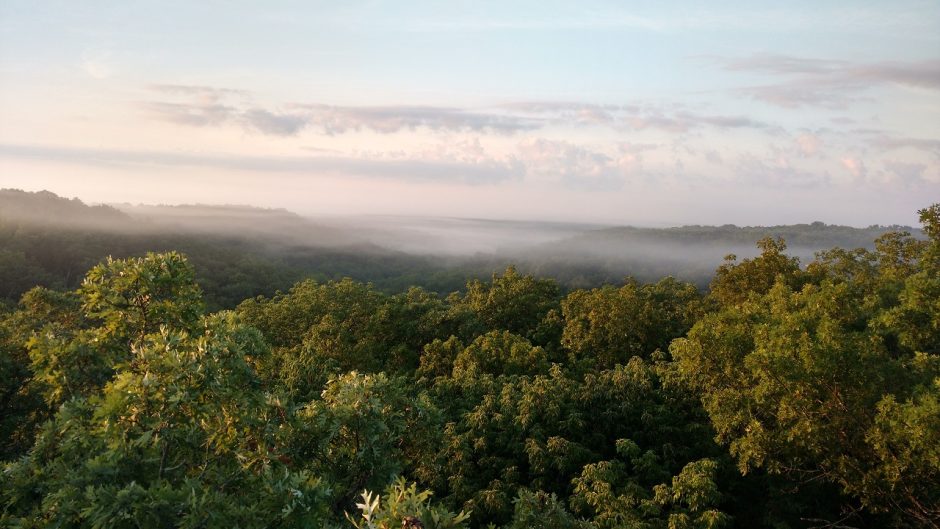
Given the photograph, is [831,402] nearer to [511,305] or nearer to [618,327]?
[618,327]

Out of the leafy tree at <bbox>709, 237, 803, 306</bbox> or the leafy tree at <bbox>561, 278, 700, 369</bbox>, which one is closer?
the leafy tree at <bbox>709, 237, 803, 306</bbox>

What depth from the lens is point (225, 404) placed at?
9828 millimetres

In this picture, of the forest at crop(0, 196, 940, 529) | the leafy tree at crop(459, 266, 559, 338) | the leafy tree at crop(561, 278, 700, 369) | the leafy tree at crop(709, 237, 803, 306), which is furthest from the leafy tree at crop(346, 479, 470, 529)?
the leafy tree at crop(459, 266, 559, 338)

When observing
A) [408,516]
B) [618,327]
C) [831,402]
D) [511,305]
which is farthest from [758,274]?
[408,516]

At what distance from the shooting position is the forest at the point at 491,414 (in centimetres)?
925

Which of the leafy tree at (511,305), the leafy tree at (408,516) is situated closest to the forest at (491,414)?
the leafy tree at (408,516)

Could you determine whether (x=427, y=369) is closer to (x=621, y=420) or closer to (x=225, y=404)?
(x=621, y=420)

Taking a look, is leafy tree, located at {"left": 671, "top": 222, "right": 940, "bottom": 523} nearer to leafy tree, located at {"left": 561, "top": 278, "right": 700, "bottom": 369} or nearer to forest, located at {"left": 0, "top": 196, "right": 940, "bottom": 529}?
forest, located at {"left": 0, "top": 196, "right": 940, "bottom": 529}

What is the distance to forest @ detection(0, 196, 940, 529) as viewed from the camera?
30.3 ft

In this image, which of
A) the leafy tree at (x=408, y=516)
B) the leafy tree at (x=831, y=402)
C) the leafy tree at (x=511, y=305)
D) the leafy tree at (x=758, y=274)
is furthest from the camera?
the leafy tree at (x=511, y=305)

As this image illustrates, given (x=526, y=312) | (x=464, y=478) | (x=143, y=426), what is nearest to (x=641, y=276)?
(x=526, y=312)

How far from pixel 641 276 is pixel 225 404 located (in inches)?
7028

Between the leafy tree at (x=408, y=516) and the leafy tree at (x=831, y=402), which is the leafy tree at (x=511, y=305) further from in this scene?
the leafy tree at (x=408, y=516)

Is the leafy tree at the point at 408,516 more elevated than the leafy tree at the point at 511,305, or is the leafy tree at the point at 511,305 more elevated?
the leafy tree at the point at 408,516
